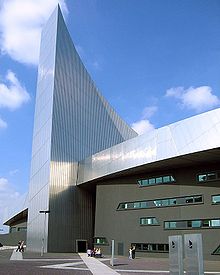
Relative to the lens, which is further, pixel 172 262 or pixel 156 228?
Result: pixel 156 228

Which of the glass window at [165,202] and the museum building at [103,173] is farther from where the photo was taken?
the glass window at [165,202]

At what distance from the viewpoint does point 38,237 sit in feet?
126

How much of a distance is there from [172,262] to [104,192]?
25.5m

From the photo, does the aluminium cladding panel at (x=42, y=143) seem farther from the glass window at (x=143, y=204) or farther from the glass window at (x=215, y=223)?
the glass window at (x=215, y=223)

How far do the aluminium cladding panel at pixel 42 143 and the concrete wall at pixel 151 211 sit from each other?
610cm

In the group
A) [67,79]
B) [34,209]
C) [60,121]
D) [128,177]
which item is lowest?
[34,209]

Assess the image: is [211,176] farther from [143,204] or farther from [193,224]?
[143,204]

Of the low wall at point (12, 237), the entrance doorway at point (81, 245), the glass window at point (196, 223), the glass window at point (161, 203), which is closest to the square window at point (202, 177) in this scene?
the glass window at point (161, 203)

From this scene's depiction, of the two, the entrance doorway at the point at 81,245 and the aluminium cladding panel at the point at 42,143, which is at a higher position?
the aluminium cladding panel at the point at 42,143

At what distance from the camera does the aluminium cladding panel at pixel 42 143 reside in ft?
129

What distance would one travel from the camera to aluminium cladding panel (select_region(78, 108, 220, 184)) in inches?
994

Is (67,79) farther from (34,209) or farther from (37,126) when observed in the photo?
(34,209)

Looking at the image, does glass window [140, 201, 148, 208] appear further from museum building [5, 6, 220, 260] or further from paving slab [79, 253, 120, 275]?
paving slab [79, 253, 120, 275]

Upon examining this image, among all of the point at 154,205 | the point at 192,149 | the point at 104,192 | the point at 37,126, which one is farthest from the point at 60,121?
the point at 192,149
